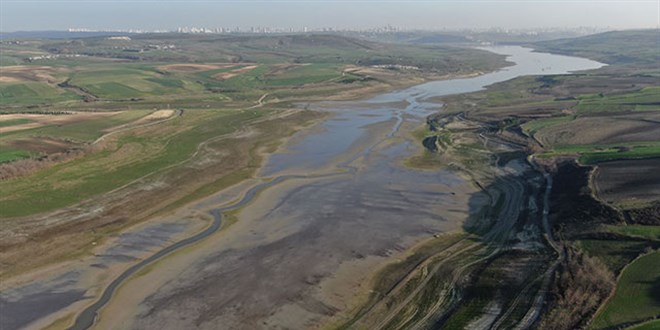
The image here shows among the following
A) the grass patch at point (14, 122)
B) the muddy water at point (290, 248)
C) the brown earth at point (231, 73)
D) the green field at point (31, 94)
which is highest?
the brown earth at point (231, 73)

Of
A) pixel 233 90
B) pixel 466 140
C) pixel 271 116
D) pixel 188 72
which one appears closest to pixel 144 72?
pixel 188 72

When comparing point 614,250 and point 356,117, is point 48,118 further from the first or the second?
point 614,250

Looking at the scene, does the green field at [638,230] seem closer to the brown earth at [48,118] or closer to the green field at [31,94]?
the brown earth at [48,118]

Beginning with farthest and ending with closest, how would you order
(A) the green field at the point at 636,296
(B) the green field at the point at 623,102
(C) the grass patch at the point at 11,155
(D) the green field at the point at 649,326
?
1. (B) the green field at the point at 623,102
2. (C) the grass patch at the point at 11,155
3. (A) the green field at the point at 636,296
4. (D) the green field at the point at 649,326

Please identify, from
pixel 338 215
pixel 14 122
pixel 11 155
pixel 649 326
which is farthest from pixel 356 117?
pixel 649 326

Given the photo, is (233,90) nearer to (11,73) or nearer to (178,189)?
(11,73)

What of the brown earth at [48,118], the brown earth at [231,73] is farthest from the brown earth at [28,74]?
the brown earth at [48,118]
